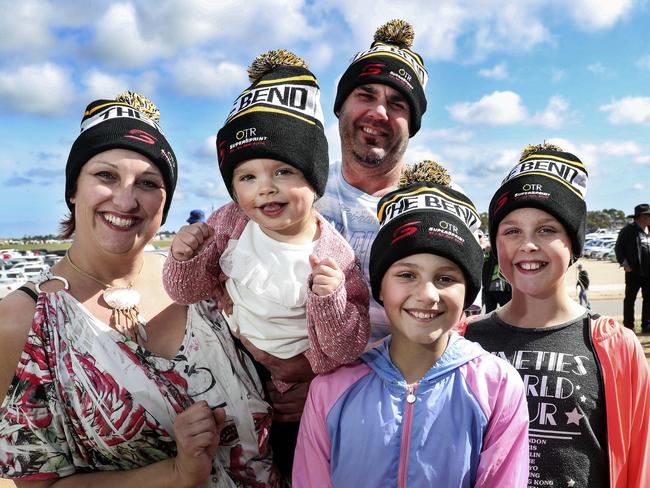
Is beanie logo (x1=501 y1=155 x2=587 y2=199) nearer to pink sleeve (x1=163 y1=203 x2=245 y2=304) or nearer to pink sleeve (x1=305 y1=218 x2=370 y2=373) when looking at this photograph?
pink sleeve (x1=305 y1=218 x2=370 y2=373)

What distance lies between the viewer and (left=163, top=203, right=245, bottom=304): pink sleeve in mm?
2311

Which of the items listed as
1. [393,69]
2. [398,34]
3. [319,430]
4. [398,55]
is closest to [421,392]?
[319,430]

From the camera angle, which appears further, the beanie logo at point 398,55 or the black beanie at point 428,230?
the beanie logo at point 398,55

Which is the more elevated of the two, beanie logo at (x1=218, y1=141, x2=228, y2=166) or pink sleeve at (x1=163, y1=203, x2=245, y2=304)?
beanie logo at (x1=218, y1=141, x2=228, y2=166)

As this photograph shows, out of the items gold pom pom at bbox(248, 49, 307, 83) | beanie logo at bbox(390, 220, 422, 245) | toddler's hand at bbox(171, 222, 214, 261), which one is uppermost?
gold pom pom at bbox(248, 49, 307, 83)

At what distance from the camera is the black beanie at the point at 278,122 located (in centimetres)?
220

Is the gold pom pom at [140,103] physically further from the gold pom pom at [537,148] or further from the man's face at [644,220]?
the man's face at [644,220]

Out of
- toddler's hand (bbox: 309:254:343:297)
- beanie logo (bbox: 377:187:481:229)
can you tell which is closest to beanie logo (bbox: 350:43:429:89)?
beanie logo (bbox: 377:187:481:229)

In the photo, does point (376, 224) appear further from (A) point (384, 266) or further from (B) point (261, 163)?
(B) point (261, 163)

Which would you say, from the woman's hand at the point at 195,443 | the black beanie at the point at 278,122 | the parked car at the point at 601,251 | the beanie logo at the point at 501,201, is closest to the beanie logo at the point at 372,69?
the black beanie at the point at 278,122

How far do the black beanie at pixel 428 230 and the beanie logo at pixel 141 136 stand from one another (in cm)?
116

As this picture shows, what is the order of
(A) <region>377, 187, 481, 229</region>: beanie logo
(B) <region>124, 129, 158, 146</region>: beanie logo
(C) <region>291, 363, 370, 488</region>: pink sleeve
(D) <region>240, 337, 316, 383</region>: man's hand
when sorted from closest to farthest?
A: (C) <region>291, 363, 370, 488</region>: pink sleeve < (A) <region>377, 187, 481, 229</region>: beanie logo < (D) <region>240, 337, 316, 383</region>: man's hand < (B) <region>124, 129, 158, 146</region>: beanie logo

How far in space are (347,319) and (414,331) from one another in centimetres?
27

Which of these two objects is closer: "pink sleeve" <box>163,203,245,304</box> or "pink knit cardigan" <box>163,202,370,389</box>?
"pink knit cardigan" <box>163,202,370,389</box>
